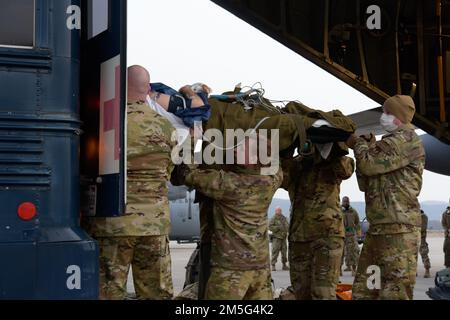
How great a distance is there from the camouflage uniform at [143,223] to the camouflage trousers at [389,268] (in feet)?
5.33

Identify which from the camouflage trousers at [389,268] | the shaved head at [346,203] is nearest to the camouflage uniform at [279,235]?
the shaved head at [346,203]

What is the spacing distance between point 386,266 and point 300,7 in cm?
385

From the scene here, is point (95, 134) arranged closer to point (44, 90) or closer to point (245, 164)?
point (44, 90)

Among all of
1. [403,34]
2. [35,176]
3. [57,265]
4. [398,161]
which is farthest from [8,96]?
[403,34]

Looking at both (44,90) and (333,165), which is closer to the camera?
(44,90)

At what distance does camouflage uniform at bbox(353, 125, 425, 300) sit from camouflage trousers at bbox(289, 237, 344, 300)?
0.76 feet

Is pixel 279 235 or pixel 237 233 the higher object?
pixel 237 233

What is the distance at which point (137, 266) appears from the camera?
413 centimetres

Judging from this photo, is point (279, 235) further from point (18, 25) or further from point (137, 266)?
point (18, 25)

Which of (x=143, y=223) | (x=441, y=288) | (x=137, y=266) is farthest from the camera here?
(x=441, y=288)

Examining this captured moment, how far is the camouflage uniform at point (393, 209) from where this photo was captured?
16.1 ft

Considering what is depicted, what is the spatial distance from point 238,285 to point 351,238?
1172 cm

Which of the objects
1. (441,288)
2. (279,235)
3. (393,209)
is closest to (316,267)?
(393,209)
